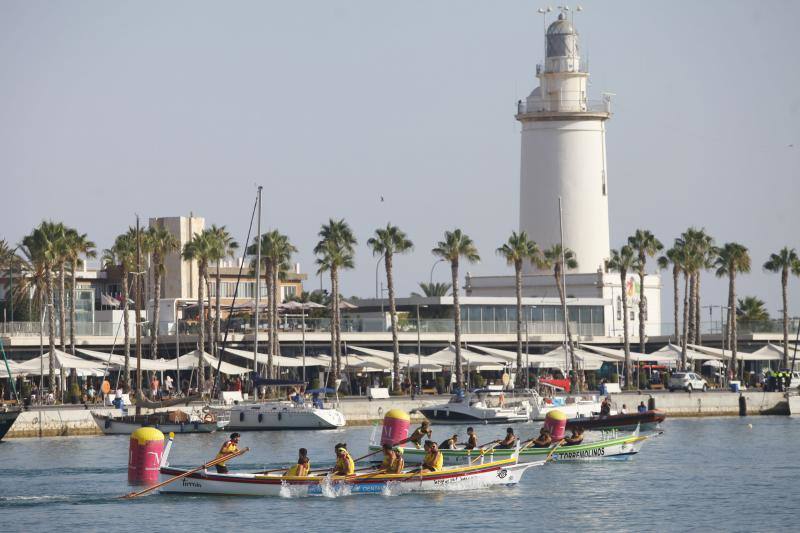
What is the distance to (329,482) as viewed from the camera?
46.8 meters

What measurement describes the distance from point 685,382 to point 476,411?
2082 cm

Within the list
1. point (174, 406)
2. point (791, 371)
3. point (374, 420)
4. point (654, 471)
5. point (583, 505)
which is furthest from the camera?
point (791, 371)

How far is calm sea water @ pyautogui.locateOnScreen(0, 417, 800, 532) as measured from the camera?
1698 inches

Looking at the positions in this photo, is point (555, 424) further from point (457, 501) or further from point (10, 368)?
point (10, 368)

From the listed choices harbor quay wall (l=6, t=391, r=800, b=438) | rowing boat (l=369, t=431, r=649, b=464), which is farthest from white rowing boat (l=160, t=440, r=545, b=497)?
harbor quay wall (l=6, t=391, r=800, b=438)

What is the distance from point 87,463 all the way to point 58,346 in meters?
33.2

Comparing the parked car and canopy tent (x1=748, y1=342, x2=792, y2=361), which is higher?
canopy tent (x1=748, y1=342, x2=792, y2=361)

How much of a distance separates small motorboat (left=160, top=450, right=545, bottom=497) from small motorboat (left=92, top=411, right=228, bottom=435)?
2383 cm

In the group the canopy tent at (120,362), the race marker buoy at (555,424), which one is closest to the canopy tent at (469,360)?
the canopy tent at (120,362)

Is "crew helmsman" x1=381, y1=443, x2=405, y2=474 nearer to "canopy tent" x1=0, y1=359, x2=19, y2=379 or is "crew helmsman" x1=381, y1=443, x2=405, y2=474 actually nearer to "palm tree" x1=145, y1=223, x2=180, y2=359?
"canopy tent" x1=0, y1=359, x2=19, y2=379

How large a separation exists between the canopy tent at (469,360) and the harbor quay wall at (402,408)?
7239 millimetres

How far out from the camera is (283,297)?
122438 millimetres

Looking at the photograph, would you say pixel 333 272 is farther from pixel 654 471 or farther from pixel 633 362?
pixel 654 471

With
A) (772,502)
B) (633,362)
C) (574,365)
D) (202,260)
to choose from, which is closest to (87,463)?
(772,502)
